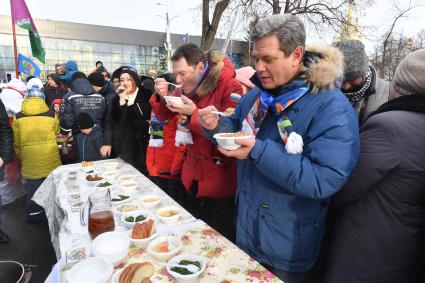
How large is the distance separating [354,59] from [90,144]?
3346 millimetres

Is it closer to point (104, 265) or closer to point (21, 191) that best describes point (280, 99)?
point (104, 265)

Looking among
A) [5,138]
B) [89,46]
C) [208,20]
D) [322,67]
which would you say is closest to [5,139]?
[5,138]

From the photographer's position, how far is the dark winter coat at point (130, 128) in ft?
11.3

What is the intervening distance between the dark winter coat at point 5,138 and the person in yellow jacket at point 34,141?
1.97 ft

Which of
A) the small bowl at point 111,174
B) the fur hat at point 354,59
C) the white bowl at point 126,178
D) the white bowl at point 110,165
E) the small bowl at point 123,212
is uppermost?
the fur hat at point 354,59

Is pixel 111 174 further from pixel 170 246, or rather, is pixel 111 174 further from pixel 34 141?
pixel 34 141

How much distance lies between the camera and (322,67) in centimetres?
133

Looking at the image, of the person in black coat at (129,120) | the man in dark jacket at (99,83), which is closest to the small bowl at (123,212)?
the person in black coat at (129,120)

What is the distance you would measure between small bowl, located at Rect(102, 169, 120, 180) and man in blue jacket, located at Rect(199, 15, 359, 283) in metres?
1.55

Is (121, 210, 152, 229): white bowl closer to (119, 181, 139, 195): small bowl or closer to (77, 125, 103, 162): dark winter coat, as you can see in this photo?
(119, 181, 139, 195): small bowl

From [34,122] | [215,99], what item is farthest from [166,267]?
[34,122]

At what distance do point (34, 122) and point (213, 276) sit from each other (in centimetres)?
354

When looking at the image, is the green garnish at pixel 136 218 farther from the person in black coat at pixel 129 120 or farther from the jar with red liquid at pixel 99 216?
the person in black coat at pixel 129 120

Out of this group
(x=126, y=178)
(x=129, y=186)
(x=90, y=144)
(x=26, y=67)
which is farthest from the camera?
(x=26, y=67)
